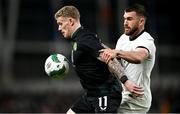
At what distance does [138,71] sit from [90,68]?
56 centimetres

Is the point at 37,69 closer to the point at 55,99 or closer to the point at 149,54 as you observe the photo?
the point at 55,99

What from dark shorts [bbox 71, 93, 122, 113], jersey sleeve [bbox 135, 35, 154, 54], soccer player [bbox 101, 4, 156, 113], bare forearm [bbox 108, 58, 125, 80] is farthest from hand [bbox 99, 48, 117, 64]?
dark shorts [bbox 71, 93, 122, 113]

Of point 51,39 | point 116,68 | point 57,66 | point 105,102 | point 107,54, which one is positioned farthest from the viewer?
point 51,39

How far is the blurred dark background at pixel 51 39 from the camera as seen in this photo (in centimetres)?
1903

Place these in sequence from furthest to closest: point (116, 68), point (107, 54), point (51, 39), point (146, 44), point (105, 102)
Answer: point (51, 39) → point (105, 102) → point (146, 44) → point (116, 68) → point (107, 54)

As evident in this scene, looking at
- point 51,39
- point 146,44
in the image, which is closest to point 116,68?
point 146,44

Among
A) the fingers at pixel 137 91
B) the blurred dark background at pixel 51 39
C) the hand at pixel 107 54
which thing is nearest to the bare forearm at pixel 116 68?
the hand at pixel 107 54

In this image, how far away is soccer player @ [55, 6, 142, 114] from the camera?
8.38 meters

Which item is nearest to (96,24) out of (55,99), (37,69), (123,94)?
(37,69)

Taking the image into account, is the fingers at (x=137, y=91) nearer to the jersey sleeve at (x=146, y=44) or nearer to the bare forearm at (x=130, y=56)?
the bare forearm at (x=130, y=56)

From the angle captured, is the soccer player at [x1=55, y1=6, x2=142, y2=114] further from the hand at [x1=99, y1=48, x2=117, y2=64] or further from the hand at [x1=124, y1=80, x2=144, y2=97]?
the hand at [x1=124, y1=80, x2=144, y2=97]

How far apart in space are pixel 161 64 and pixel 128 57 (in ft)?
43.9

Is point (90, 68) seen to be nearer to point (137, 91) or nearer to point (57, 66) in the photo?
point (57, 66)

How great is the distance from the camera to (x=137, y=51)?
820 cm
